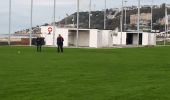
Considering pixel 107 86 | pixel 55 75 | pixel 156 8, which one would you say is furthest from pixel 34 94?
pixel 156 8

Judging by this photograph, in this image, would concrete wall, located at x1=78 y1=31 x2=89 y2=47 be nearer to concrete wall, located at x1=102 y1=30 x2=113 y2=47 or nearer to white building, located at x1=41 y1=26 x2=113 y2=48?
white building, located at x1=41 y1=26 x2=113 y2=48

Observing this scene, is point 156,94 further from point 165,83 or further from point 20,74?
point 20,74

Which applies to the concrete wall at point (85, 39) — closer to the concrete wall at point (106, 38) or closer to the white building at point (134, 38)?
the concrete wall at point (106, 38)

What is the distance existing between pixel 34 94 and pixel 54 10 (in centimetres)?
6490

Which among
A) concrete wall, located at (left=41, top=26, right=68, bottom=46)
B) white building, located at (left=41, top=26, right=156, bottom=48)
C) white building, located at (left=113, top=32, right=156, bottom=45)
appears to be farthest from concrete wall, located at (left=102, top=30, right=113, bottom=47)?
white building, located at (left=113, top=32, right=156, bottom=45)

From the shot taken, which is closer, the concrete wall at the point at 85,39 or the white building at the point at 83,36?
the white building at the point at 83,36

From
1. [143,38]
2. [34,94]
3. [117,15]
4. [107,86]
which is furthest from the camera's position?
[117,15]

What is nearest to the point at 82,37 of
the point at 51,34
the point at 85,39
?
the point at 85,39

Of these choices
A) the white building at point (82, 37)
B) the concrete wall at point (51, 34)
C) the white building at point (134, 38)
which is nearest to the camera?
the concrete wall at point (51, 34)

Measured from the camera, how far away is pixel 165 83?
17.1 m

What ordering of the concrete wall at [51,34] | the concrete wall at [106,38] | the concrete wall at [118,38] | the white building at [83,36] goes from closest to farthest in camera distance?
1. the concrete wall at [51,34]
2. the white building at [83,36]
3. the concrete wall at [106,38]
4. the concrete wall at [118,38]


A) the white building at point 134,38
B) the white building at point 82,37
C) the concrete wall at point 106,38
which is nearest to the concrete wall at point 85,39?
the white building at point 82,37

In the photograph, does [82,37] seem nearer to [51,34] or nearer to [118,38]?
[51,34]

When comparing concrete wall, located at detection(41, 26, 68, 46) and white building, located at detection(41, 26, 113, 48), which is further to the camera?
white building, located at detection(41, 26, 113, 48)
